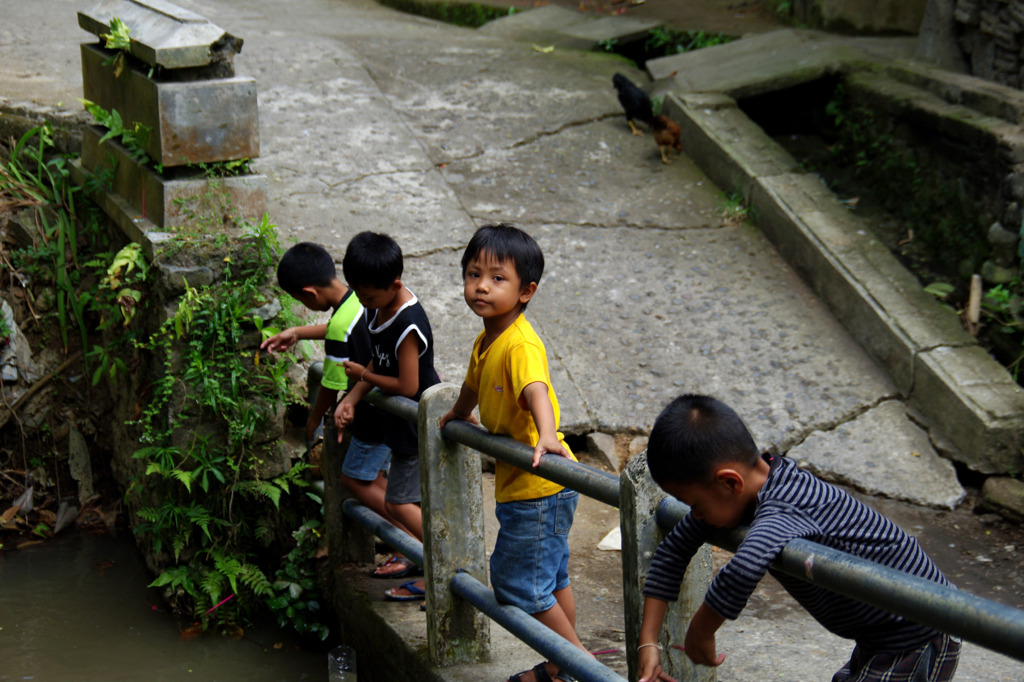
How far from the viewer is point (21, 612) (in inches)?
182

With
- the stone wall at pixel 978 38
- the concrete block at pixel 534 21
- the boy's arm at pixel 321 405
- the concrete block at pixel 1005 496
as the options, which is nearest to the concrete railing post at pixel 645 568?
the boy's arm at pixel 321 405

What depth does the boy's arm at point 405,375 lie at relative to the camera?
314 centimetres

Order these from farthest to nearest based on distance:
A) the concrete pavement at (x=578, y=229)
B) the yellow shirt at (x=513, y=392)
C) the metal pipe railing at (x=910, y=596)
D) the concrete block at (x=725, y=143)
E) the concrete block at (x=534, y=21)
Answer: the concrete block at (x=534, y=21) → the concrete block at (x=725, y=143) → the concrete pavement at (x=578, y=229) → the yellow shirt at (x=513, y=392) → the metal pipe railing at (x=910, y=596)

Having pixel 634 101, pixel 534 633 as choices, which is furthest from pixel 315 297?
pixel 634 101

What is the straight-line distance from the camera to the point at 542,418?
94.7 inches

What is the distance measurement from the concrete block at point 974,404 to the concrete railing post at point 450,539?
2.67 metres

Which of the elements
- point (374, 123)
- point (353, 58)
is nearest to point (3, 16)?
point (353, 58)

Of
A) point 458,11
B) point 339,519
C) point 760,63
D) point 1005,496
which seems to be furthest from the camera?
point 458,11

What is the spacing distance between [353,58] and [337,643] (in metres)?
5.11

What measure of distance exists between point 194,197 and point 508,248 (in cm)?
214

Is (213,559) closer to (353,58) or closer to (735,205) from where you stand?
(735,205)

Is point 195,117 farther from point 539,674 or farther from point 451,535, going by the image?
point 539,674

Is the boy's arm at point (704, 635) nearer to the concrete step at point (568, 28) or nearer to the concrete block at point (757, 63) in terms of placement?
the concrete block at point (757, 63)

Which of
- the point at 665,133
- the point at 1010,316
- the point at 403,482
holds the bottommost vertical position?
the point at 403,482
